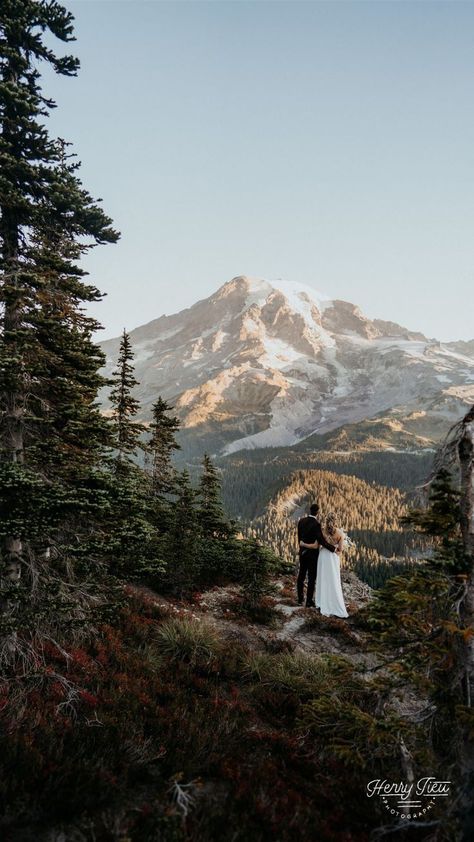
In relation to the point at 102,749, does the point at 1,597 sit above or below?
above

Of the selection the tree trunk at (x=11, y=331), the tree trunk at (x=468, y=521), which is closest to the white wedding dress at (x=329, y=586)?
the tree trunk at (x=468, y=521)

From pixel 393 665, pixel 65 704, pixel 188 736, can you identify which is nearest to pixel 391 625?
pixel 393 665

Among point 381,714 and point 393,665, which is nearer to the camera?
point 393,665

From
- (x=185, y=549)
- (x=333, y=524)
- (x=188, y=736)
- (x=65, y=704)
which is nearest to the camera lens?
(x=188, y=736)

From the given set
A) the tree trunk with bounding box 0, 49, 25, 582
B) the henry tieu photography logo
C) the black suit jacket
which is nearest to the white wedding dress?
the black suit jacket

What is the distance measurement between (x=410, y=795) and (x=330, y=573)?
7247 mm

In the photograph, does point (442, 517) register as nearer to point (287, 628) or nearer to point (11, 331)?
point (11, 331)

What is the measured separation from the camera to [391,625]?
4.55 m

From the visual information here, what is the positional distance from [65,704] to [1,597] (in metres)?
1.91

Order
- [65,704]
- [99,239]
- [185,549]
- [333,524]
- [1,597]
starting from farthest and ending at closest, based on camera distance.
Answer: [185,549] → [333,524] → [99,239] → [1,597] → [65,704]

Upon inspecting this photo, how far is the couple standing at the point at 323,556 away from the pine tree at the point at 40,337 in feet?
19.9

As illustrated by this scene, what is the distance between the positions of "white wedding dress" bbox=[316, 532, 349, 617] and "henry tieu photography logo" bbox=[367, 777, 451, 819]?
21.8 ft

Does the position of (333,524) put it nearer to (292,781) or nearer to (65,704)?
(292,781)

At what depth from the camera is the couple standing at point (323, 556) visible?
36.6ft
